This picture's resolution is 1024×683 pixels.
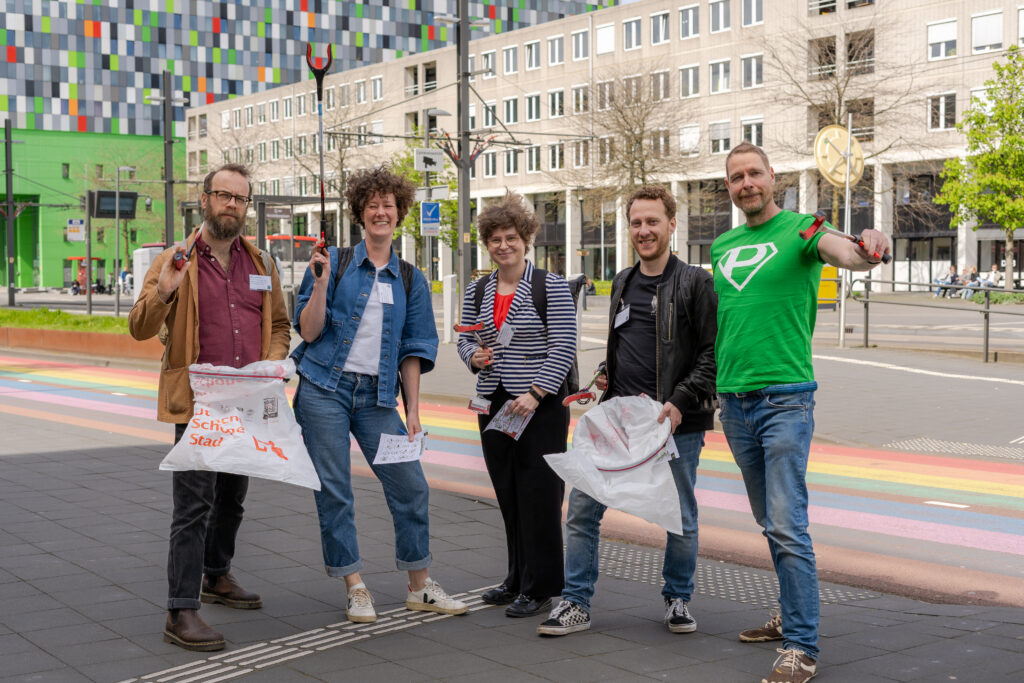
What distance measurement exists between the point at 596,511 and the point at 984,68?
165ft

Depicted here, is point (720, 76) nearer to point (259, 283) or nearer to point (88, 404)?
point (88, 404)

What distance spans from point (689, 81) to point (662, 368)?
2313 inches

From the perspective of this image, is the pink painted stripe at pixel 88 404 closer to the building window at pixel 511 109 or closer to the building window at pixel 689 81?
the building window at pixel 689 81

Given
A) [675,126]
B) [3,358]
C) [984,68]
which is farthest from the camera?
[675,126]

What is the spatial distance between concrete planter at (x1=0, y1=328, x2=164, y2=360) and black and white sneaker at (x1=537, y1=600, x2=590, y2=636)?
608 inches

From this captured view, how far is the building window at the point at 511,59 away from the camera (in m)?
71.2

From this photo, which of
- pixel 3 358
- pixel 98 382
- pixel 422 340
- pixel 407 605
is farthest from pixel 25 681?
pixel 3 358

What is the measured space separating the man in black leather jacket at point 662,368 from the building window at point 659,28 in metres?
59.8

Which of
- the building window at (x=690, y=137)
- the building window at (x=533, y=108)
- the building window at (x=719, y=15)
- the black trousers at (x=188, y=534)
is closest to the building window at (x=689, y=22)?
the building window at (x=719, y=15)

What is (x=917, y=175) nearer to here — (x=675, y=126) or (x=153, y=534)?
(x=675, y=126)

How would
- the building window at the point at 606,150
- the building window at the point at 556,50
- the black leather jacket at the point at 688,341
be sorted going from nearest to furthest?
the black leather jacket at the point at 688,341, the building window at the point at 606,150, the building window at the point at 556,50

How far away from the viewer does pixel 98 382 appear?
17.7 meters

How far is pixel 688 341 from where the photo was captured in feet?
15.8

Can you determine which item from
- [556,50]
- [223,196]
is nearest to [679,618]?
[223,196]
